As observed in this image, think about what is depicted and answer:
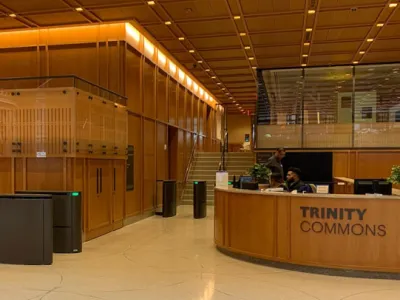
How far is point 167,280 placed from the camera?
5.07m

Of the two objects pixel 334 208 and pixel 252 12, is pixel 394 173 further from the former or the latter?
pixel 252 12

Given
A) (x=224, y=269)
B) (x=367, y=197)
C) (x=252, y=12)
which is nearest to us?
(x=367, y=197)

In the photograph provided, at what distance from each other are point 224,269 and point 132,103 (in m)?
5.53

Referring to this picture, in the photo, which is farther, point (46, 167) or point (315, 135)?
point (315, 135)

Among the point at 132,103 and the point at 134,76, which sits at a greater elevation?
the point at 134,76

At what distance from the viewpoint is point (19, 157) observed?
731cm

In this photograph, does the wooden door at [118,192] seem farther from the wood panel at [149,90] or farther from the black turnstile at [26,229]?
the black turnstile at [26,229]

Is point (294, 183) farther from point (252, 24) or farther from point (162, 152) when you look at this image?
point (162, 152)

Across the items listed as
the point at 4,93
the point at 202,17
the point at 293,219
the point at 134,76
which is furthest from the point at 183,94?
the point at 293,219

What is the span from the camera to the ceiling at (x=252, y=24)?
8.23m

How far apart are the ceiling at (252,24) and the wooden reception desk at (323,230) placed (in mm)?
4378

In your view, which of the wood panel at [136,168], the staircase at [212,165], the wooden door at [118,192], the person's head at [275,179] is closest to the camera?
the person's head at [275,179]

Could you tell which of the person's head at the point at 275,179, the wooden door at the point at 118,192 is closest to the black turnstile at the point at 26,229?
the wooden door at the point at 118,192

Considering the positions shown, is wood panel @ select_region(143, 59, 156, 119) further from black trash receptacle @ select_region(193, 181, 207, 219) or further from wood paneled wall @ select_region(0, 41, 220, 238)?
black trash receptacle @ select_region(193, 181, 207, 219)
